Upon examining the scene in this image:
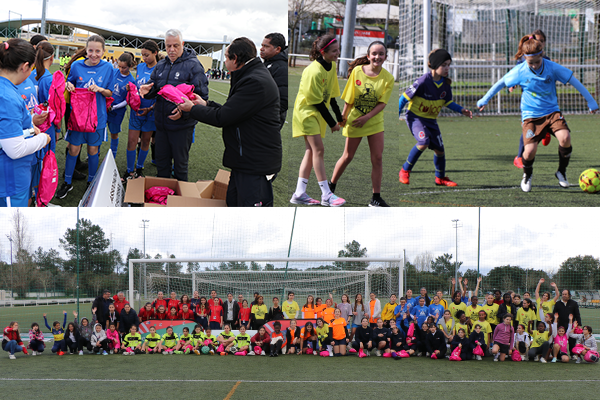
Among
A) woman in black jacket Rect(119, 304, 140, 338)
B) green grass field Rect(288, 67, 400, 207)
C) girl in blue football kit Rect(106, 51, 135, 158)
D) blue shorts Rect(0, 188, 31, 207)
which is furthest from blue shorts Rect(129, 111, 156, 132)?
woman in black jacket Rect(119, 304, 140, 338)

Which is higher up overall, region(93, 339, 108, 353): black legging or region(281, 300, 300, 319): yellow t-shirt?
region(281, 300, 300, 319): yellow t-shirt

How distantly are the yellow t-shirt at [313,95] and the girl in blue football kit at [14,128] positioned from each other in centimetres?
230

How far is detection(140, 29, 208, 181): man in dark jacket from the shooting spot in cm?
503

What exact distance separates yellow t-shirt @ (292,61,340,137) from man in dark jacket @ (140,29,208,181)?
100 centimetres

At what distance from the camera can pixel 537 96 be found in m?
5.98

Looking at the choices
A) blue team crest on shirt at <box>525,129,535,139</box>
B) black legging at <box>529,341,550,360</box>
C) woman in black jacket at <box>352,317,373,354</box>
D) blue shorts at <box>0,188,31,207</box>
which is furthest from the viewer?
woman in black jacket at <box>352,317,373,354</box>

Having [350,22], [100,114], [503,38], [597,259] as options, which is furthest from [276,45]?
[597,259]

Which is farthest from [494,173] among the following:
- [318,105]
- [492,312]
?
[318,105]

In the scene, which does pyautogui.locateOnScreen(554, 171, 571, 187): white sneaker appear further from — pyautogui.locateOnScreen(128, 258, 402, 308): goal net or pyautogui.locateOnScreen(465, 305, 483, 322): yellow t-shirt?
pyautogui.locateOnScreen(128, 258, 402, 308): goal net

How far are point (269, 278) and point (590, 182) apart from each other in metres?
5.77

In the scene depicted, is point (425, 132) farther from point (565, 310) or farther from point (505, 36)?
point (505, 36)

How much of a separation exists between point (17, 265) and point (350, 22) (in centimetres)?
1266

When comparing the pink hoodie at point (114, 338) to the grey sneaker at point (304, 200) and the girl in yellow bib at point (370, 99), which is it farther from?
the girl in yellow bib at point (370, 99)

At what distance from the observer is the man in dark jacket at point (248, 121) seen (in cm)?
351
